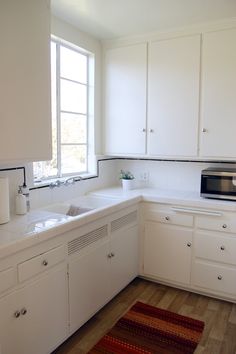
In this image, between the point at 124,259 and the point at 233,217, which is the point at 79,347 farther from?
the point at 233,217

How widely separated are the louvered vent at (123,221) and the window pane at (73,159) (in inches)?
29.5

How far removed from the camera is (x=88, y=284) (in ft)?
7.64

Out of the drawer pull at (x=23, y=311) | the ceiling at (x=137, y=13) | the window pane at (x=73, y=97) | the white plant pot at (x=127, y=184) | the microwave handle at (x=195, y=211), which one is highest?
the ceiling at (x=137, y=13)

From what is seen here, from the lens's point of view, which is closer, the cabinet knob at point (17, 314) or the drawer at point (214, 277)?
the cabinet knob at point (17, 314)

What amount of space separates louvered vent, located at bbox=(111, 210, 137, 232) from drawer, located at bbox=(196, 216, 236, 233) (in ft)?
2.02

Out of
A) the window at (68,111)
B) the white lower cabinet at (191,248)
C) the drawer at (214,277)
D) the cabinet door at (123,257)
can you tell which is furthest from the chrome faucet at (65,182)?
the drawer at (214,277)

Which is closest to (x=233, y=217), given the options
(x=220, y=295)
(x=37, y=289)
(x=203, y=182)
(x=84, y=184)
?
(x=203, y=182)

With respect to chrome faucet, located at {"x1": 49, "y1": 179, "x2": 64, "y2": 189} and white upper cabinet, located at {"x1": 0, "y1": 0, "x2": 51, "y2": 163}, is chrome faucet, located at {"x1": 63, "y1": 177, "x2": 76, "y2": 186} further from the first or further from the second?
white upper cabinet, located at {"x1": 0, "y1": 0, "x2": 51, "y2": 163}

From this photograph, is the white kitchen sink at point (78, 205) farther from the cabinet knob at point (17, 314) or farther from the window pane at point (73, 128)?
the cabinet knob at point (17, 314)

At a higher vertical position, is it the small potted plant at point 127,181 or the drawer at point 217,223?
the small potted plant at point 127,181

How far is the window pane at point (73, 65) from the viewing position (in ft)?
9.37

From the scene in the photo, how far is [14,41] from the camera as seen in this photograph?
1.86 m

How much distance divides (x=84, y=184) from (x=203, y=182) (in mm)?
1202

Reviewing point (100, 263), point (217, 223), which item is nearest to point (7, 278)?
point (100, 263)
